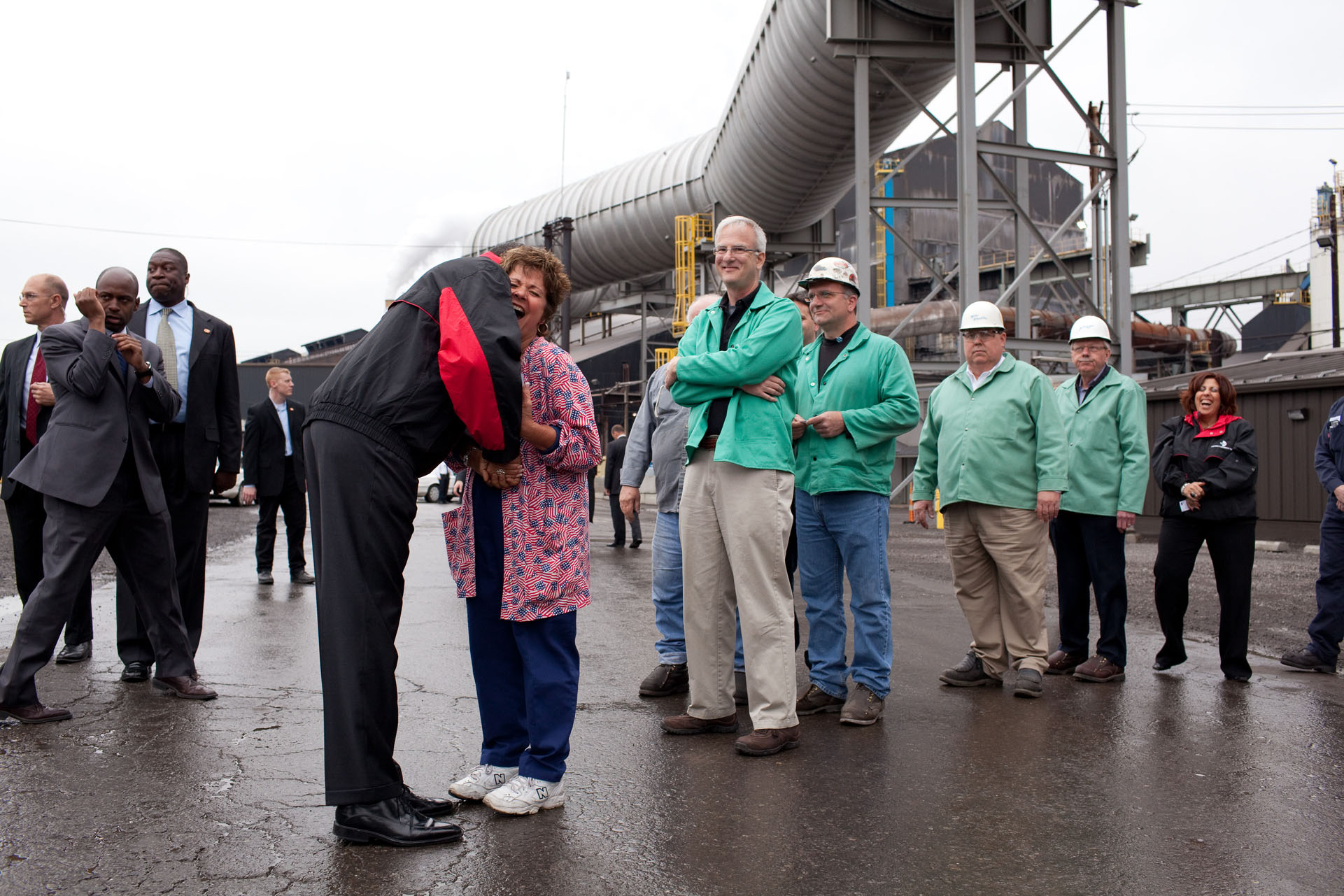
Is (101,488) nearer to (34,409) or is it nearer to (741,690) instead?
(34,409)

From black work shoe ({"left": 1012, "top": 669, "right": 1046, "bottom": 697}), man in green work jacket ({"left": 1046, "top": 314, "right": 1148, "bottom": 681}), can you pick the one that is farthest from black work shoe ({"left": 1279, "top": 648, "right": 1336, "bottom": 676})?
black work shoe ({"left": 1012, "top": 669, "right": 1046, "bottom": 697})

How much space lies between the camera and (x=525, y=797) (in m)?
3.33

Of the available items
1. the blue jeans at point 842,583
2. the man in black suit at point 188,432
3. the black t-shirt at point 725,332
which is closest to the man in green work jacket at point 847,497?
the blue jeans at point 842,583

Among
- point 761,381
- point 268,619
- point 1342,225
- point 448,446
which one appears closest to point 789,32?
point 268,619

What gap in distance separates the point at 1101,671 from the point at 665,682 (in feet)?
7.65

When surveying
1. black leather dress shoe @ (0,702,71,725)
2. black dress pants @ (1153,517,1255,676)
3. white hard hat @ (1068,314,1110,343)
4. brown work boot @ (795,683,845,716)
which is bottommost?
brown work boot @ (795,683,845,716)

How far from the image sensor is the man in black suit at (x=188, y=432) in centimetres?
524

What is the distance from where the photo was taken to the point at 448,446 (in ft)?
10.9

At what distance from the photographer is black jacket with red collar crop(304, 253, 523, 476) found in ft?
10.1

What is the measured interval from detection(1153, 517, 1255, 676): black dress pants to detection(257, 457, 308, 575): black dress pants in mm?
6808

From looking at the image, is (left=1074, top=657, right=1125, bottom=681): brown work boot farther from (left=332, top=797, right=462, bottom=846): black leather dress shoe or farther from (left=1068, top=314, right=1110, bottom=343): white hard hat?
(left=332, top=797, right=462, bottom=846): black leather dress shoe

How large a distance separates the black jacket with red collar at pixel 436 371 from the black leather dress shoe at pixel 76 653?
130 inches

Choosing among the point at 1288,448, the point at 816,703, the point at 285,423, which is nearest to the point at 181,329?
the point at 816,703

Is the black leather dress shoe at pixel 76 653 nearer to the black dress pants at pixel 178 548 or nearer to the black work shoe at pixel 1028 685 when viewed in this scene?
the black dress pants at pixel 178 548
